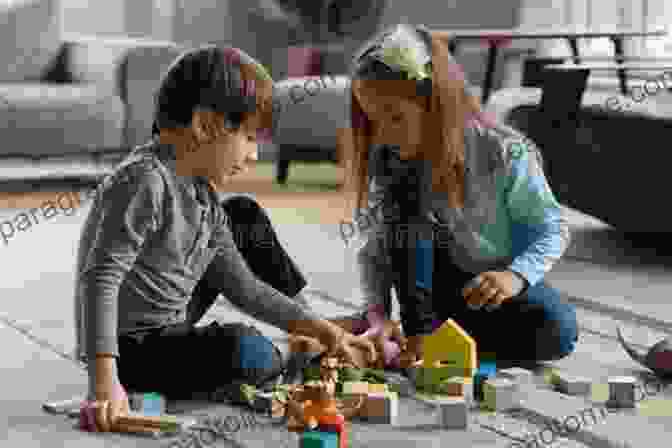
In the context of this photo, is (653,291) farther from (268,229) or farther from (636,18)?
(636,18)

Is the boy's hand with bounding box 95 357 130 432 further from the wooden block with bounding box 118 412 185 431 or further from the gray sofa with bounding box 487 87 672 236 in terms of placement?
the gray sofa with bounding box 487 87 672 236

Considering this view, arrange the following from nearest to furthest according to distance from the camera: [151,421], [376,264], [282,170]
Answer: [151,421] → [376,264] → [282,170]

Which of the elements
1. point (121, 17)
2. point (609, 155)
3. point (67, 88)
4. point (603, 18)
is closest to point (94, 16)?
point (121, 17)

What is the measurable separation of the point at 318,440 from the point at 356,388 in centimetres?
22

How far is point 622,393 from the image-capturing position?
4.78ft

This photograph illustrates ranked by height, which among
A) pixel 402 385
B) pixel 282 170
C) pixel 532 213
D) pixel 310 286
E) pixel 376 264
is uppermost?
pixel 532 213

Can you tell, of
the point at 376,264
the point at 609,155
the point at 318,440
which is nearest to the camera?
the point at 318,440

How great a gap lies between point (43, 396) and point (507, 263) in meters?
0.66

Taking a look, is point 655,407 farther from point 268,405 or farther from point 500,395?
point 268,405

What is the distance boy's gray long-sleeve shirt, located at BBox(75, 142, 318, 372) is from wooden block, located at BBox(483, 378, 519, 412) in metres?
0.24

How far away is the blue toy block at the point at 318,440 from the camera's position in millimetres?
1210

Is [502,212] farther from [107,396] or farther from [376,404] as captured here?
[107,396]

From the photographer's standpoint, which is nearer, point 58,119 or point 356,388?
point 356,388

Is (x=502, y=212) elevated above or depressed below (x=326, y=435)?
above
